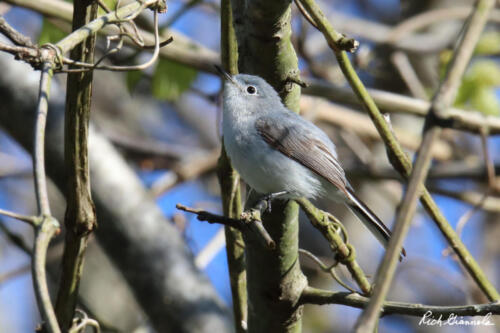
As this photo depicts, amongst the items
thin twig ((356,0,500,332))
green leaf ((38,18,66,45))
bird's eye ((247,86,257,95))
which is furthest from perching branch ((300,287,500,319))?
green leaf ((38,18,66,45))

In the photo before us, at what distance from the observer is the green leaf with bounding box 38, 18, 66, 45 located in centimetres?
268

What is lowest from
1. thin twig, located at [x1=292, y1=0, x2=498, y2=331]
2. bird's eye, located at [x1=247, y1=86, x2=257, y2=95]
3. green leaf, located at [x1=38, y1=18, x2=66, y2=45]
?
thin twig, located at [x1=292, y1=0, x2=498, y2=331]

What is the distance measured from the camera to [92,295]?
14.1 feet

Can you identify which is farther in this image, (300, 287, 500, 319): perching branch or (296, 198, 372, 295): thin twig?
(296, 198, 372, 295): thin twig

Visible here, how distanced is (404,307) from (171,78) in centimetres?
205

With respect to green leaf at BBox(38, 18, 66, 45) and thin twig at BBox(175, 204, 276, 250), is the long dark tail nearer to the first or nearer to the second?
thin twig at BBox(175, 204, 276, 250)

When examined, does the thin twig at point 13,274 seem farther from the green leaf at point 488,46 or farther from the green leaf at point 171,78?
the green leaf at point 488,46

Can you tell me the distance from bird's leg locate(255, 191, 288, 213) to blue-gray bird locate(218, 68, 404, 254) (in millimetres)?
214

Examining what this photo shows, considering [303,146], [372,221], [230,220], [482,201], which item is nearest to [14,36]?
[230,220]

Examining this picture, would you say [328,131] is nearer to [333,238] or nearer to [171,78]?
[171,78]

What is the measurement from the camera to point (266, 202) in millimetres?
1787

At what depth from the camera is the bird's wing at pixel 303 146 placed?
96.2 inches

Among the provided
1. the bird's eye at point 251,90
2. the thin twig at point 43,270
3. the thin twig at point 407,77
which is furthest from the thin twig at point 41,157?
the thin twig at point 407,77

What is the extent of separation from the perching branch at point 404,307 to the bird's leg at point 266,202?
0.94 ft
